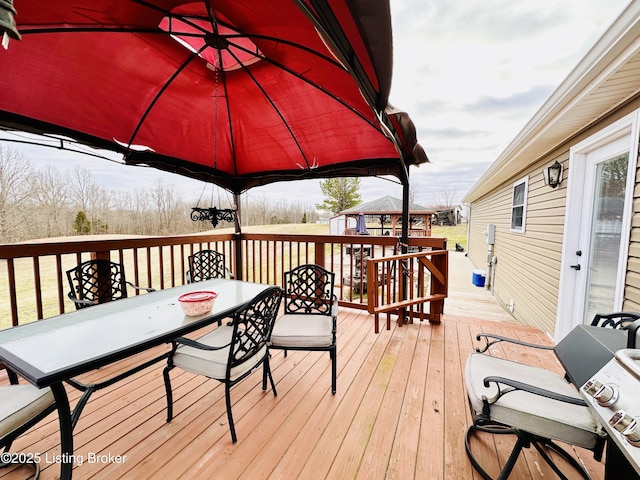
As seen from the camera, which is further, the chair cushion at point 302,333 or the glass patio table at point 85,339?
the chair cushion at point 302,333

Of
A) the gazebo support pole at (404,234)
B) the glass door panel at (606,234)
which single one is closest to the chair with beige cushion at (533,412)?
the gazebo support pole at (404,234)

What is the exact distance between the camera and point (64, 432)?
1.19 meters

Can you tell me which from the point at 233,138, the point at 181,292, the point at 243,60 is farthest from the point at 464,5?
the point at 181,292

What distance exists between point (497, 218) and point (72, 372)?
9.06 metres

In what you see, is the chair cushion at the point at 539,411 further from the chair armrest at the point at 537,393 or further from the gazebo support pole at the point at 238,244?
the gazebo support pole at the point at 238,244

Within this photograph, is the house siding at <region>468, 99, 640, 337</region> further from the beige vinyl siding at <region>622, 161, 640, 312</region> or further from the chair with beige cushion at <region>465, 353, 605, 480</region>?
the chair with beige cushion at <region>465, 353, 605, 480</region>

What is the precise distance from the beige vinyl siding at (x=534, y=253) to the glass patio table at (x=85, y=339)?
14.1ft

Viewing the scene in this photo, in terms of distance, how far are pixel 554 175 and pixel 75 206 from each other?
23.7 feet

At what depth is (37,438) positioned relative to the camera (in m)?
1.63

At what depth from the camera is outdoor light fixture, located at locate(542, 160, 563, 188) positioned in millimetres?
3535

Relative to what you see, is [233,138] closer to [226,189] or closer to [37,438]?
[226,189]

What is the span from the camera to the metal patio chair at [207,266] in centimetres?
335

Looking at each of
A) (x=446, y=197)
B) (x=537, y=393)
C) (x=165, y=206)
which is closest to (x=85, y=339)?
(x=537, y=393)

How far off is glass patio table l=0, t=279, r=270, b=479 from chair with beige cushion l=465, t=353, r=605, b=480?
1681 millimetres
